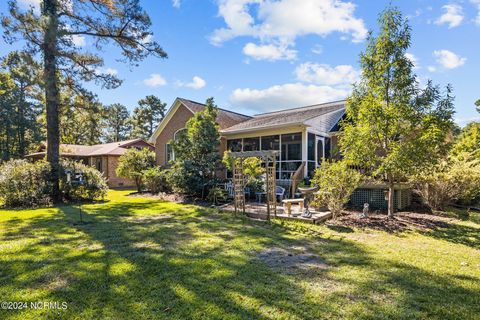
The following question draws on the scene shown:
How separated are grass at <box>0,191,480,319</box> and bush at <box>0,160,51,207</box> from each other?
16.4 ft

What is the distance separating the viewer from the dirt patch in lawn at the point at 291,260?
178 inches

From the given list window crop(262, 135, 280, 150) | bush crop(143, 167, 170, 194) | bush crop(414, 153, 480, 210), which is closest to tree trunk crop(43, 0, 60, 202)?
bush crop(143, 167, 170, 194)

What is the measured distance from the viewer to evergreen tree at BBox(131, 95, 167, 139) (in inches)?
1651

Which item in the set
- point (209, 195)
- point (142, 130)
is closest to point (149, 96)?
point (142, 130)

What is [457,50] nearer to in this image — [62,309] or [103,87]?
[62,309]

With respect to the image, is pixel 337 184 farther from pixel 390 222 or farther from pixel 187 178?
pixel 187 178

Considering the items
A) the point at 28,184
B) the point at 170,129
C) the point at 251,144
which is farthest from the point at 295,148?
the point at 28,184

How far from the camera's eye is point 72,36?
485 inches

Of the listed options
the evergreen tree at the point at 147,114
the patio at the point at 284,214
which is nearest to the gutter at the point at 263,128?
the patio at the point at 284,214

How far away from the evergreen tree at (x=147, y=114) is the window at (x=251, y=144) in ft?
99.9

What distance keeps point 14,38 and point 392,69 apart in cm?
1526

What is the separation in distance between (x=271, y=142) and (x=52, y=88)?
36.3ft

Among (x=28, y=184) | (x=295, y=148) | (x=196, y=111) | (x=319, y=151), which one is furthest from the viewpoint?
(x=196, y=111)

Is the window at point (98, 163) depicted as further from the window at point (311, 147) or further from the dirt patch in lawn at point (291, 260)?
the dirt patch in lawn at point (291, 260)
